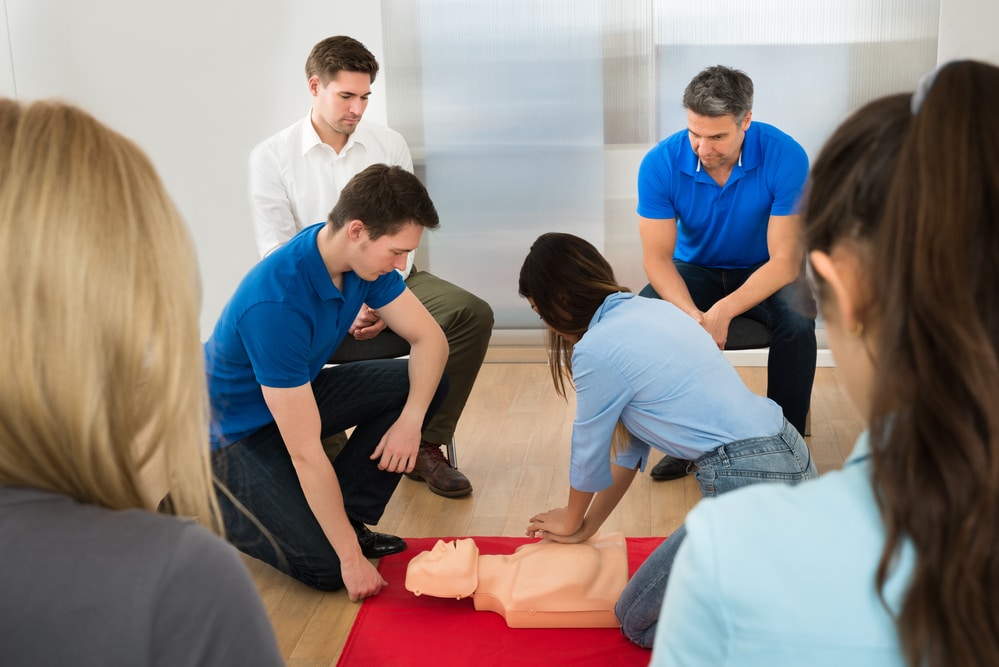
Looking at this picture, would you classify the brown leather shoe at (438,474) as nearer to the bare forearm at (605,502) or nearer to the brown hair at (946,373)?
the bare forearm at (605,502)

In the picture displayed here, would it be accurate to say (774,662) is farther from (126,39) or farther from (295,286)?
(126,39)

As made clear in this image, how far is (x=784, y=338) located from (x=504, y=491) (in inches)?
35.9

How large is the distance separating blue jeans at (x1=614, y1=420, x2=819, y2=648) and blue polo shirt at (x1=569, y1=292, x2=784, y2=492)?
0.07 ft

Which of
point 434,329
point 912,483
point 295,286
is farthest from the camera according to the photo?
point 434,329

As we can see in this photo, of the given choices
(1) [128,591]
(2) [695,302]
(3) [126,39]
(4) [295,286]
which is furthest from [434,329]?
(3) [126,39]

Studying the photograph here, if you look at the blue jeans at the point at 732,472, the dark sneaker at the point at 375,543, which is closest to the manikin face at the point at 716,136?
the blue jeans at the point at 732,472

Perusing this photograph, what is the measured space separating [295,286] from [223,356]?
26 centimetres

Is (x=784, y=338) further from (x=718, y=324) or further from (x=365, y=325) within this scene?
(x=365, y=325)

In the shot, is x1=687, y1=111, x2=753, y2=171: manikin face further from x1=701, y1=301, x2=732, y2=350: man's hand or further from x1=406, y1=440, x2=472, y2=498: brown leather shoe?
x1=406, y1=440, x2=472, y2=498: brown leather shoe

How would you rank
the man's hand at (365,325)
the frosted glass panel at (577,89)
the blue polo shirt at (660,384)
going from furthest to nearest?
the frosted glass panel at (577,89) < the man's hand at (365,325) < the blue polo shirt at (660,384)

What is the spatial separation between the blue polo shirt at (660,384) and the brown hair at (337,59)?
1.52 m

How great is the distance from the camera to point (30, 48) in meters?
3.86

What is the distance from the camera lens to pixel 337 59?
3.02m

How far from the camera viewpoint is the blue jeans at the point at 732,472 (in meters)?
1.83
